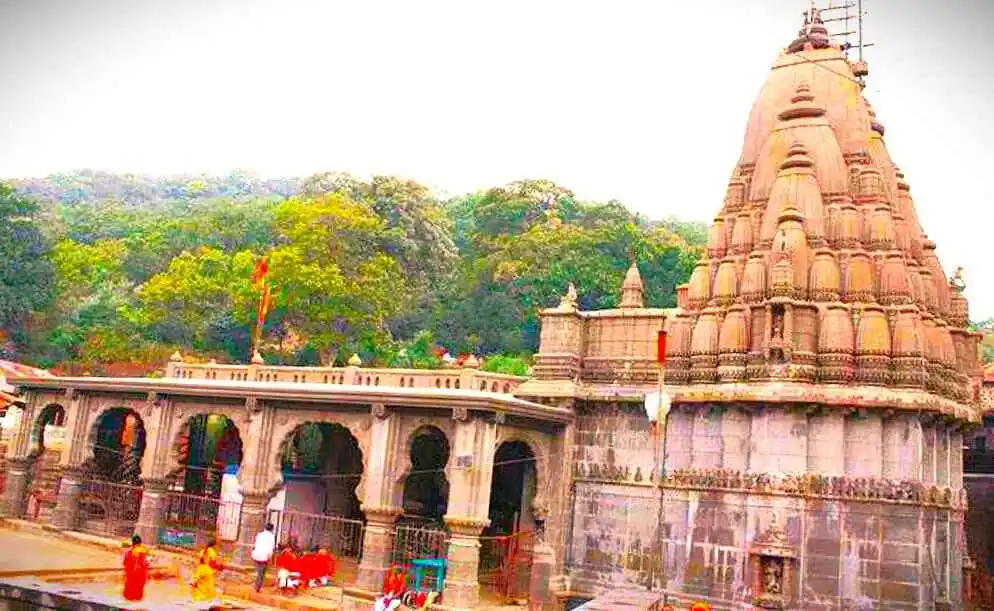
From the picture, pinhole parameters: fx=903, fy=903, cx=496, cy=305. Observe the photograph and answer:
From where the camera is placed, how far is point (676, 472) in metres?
19.6

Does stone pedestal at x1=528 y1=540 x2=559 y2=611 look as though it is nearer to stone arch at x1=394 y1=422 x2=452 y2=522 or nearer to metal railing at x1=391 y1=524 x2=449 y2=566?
metal railing at x1=391 y1=524 x2=449 y2=566

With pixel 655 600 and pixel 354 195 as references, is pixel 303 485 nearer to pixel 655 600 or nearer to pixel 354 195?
pixel 655 600

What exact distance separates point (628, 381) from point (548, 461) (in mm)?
2601

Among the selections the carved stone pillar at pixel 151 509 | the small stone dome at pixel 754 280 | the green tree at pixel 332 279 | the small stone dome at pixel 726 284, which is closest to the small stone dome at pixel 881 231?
the small stone dome at pixel 754 280

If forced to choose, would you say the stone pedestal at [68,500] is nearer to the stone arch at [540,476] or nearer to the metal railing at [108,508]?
the metal railing at [108,508]

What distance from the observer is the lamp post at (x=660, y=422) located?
16672 millimetres

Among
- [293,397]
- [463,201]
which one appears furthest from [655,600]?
[463,201]

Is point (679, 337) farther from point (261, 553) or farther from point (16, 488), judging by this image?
point (16, 488)

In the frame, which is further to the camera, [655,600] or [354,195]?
[354,195]

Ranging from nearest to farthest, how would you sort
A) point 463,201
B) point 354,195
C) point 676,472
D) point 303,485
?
point 676,472 < point 303,485 < point 354,195 < point 463,201

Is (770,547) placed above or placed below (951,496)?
below

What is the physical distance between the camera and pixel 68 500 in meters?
24.4

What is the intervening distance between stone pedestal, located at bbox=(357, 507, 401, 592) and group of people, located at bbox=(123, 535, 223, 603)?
3.06m

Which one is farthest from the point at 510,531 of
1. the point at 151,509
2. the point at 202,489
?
the point at 202,489
